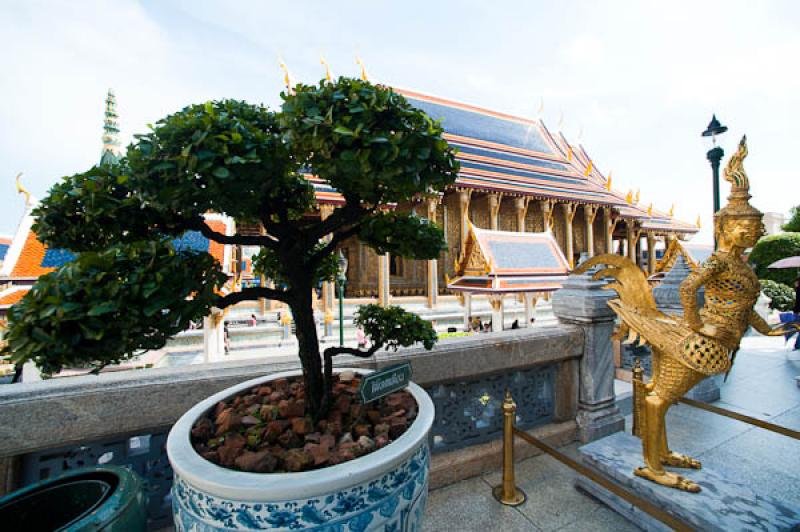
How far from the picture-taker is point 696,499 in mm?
1939

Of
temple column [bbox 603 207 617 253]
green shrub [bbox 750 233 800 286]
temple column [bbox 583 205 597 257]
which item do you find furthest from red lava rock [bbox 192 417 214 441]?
green shrub [bbox 750 233 800 286]

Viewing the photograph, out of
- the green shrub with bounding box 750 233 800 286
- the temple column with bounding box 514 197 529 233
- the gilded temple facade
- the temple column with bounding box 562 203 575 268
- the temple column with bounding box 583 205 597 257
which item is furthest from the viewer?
the temple column with bounding box 583 205 597 257

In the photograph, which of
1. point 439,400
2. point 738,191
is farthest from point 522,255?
point 738,191

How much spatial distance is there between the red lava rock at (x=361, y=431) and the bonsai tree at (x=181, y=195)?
0.65 meters

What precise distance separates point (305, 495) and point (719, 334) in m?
2.30

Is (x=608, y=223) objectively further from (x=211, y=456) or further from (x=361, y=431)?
(x=211, y=456)

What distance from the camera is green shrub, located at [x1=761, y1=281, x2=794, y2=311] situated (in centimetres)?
1388

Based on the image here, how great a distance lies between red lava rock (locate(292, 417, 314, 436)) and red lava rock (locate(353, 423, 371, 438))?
7.3 inches

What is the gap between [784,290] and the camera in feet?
46.8

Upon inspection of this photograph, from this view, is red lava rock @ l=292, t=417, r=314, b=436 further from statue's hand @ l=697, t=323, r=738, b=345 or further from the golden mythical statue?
statue's hand @ l=697, t=323, r=738, b=345

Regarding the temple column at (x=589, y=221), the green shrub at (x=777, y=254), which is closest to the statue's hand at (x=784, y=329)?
the temple column at (x=589, y=221)

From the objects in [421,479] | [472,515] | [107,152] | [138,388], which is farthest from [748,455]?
[107,152]

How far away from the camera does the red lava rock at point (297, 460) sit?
46.8 inches

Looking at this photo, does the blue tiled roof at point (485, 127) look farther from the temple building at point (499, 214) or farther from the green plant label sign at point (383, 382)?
the green plant label sign at point (383, 382)
